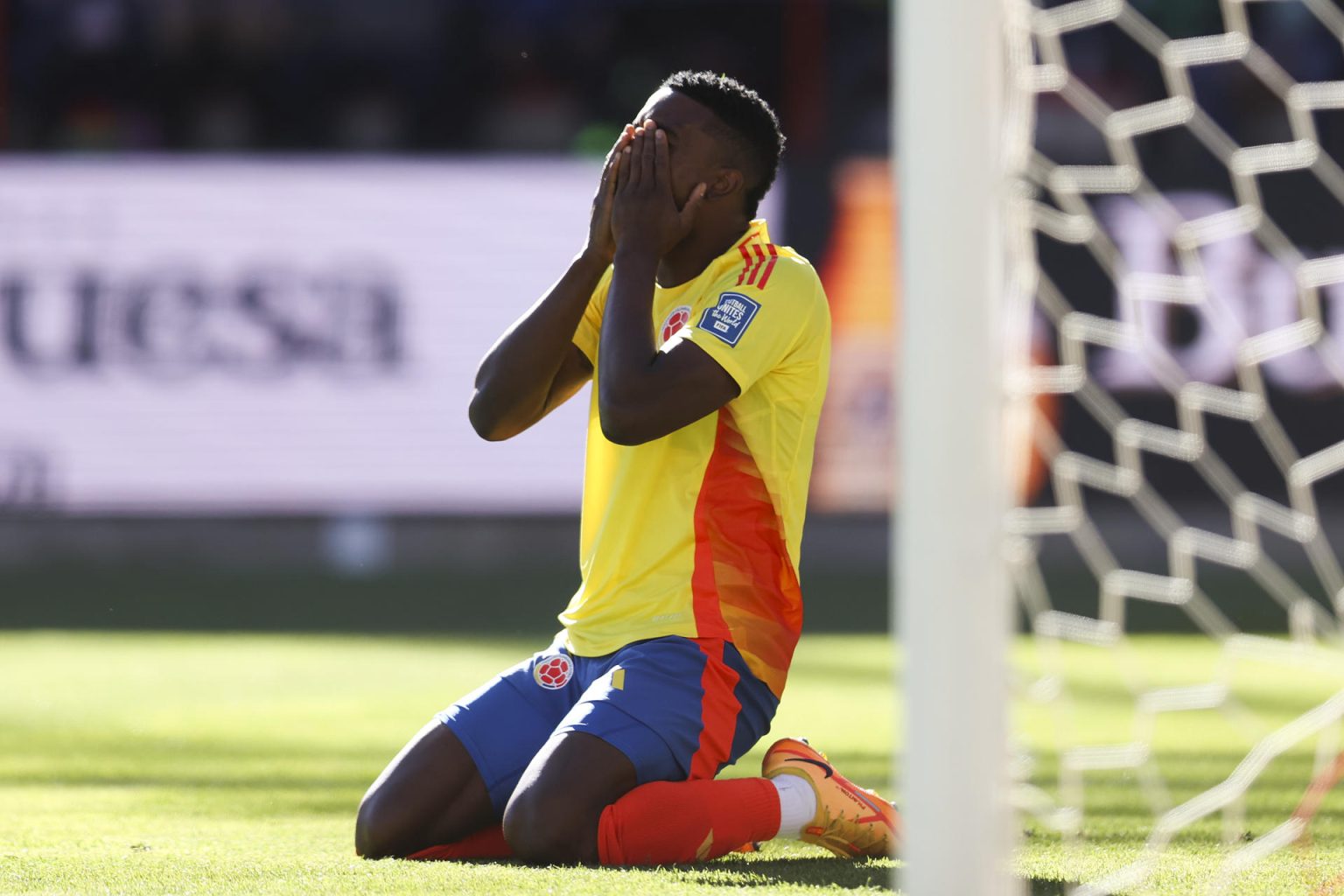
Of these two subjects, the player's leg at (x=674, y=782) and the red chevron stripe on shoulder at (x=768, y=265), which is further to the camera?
the red chevron stripe on shoulder at (x=768, y=265)

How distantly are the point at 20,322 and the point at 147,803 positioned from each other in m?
6.22

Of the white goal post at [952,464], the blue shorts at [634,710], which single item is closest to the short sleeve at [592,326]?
the blue shorts at [634,710]

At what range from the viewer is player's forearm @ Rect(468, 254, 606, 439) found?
3348 mm

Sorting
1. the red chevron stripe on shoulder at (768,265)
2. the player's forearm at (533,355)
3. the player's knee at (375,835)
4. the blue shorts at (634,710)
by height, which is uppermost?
the red chevron stripe on shoulder at (768,265)

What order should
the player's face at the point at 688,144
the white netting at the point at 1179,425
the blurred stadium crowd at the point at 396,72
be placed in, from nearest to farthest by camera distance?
the white netting at the point at 1179,425 → the player's face at the point at 688,144 → the blurred stadium crowd at the point at 396,72

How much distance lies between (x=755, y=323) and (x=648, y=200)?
29 centimetres

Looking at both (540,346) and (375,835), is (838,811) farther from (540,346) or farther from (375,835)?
(540,346)

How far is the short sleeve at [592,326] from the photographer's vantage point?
139 inches

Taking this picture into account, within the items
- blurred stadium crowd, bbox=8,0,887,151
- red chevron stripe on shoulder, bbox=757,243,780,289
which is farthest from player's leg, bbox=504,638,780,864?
blurred stadium crowd, bbox=8,0,887,151

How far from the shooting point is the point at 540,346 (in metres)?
3.37

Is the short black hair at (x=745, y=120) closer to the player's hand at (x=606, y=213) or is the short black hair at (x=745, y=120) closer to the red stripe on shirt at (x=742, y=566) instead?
the player's hand at (x=606, y=213)

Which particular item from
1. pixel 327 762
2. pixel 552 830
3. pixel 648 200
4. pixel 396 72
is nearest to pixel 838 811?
pixel 552 830

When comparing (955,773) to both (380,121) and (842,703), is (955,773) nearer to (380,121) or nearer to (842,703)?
(842,703)

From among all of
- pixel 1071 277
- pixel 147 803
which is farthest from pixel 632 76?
pixel 147 803
